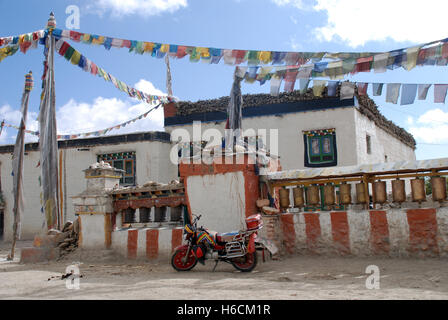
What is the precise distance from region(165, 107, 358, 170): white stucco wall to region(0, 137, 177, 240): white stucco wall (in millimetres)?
4158

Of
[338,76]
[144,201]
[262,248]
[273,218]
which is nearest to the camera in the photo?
[262,248]

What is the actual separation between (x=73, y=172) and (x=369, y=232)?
51.5 feet

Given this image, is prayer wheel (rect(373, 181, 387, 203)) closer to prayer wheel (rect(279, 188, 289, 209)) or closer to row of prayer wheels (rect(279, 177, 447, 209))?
row of prayer wheels (rect(279, 177, 447, 209))

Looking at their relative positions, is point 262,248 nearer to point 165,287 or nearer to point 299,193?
point 299,193

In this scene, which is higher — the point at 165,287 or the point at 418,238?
the point at 418,238

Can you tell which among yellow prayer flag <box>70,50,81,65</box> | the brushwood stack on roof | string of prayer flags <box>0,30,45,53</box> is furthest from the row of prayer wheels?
the brushwood stack on roof

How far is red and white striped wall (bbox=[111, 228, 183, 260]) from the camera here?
912cm

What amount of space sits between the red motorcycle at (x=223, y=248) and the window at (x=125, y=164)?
470 inches

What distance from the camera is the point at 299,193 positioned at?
340 inches

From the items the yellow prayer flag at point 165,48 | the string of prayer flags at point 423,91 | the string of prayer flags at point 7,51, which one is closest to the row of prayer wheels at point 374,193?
the string of prayer flags at point 423,91

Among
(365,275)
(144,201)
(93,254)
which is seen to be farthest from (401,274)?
(93,254)

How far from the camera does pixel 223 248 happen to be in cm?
768
